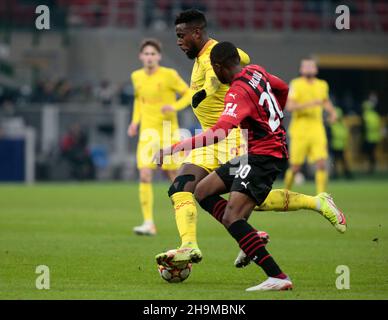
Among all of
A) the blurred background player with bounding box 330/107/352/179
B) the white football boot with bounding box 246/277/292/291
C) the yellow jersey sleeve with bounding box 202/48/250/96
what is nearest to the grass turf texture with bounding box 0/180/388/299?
the white football boot with bounding box 246/277/292/291

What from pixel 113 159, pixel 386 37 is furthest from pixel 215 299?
pixel 386 37

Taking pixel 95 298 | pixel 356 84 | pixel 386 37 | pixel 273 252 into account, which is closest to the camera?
pixel 95 298

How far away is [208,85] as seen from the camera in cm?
1023

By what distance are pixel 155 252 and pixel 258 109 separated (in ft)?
11.6

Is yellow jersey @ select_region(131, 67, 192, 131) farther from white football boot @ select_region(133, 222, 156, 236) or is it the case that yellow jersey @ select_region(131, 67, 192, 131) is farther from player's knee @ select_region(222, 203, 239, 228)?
player's knee @ select_region(222, 203, 239, 228)

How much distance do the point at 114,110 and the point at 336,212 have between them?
22.5m

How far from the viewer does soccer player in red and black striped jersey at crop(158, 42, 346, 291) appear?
8.98 m

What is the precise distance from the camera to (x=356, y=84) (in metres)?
43.0

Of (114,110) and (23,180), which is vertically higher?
(114,110)

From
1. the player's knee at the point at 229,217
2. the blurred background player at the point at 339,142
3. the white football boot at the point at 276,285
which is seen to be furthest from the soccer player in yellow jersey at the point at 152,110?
the blurred background player at the point at 339,142

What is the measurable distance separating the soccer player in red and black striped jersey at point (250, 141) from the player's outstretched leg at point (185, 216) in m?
0.46

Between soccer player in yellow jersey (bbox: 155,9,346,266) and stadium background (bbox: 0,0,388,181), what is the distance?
20.1 metres

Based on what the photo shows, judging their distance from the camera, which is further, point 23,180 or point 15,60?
point 15,60

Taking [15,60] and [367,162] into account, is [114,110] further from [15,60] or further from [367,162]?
[367,162]
